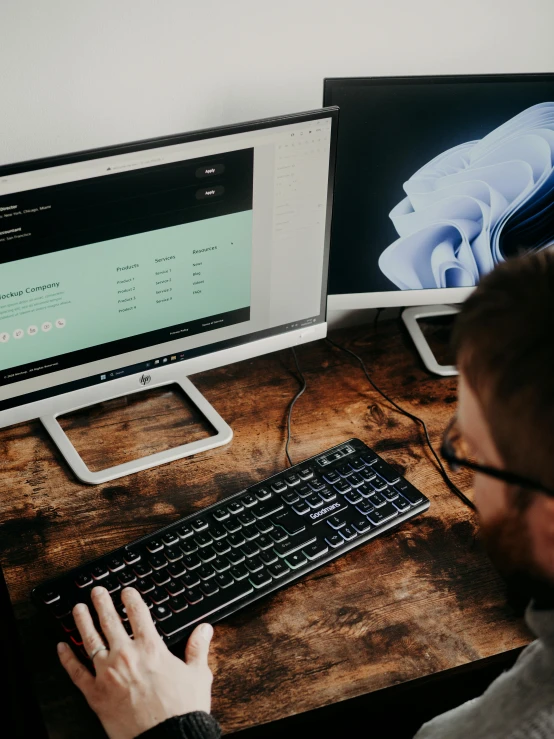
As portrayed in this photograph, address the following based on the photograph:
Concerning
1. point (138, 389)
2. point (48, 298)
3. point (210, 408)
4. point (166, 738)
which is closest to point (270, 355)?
point (210, 408)

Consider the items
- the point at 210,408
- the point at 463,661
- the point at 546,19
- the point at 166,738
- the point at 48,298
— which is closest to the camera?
the point at 166,738

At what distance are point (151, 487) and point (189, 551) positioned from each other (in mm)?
185

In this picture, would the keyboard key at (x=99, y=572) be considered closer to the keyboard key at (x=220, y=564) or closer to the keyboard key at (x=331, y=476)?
the keyboard key at (x=220, y=564)

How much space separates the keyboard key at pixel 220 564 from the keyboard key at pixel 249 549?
1.1 inches

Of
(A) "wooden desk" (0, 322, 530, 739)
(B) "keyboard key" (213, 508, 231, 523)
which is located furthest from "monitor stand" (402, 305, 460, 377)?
(B) "keyboard key" (213, 508, 231, 523)

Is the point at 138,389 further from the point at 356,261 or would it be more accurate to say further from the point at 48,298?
the point at 356,261

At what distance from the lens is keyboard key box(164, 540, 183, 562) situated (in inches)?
41.9

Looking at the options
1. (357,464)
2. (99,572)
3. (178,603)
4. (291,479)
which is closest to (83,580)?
(99,572)

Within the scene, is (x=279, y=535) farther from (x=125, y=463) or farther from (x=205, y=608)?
(x=125, y=463)

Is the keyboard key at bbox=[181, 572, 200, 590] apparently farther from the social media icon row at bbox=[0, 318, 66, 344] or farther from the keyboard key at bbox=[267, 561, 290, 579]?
the social media icon row at bbox=[0, 318, 66, 344]

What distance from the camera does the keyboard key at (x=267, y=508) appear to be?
1.14 meters

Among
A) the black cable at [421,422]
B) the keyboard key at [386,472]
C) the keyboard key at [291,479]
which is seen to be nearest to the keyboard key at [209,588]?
the keyboard key at [291,479]

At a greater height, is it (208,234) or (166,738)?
(208,234)

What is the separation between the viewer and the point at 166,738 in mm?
861
